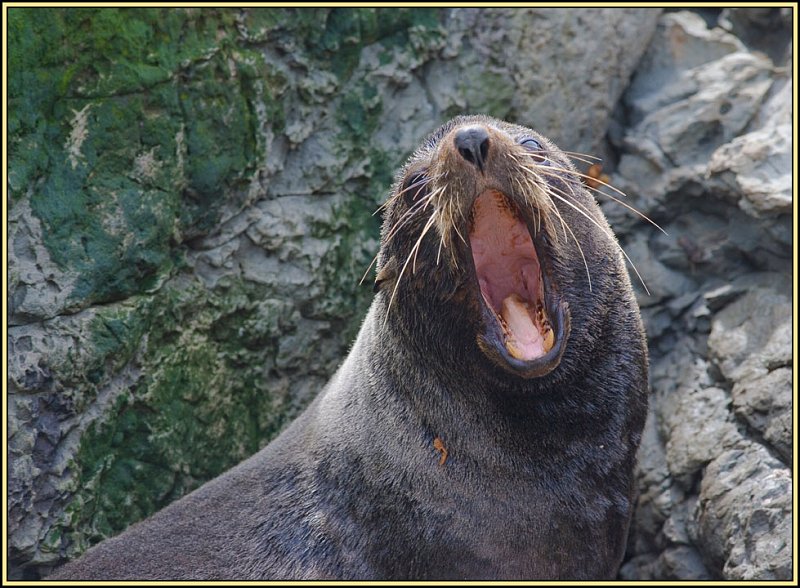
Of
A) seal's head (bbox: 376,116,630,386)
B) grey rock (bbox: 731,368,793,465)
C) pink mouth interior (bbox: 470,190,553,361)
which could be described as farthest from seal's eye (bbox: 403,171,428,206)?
grey rock (bbox: 731,368,793,465)

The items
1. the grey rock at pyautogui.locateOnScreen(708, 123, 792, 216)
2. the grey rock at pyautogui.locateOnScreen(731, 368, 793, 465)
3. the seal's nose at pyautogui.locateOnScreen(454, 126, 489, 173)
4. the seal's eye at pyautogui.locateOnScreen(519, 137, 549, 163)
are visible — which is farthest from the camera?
the grey rock at pyautogui.locateOnScreen(708, 123, 792, 216)

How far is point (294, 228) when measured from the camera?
6.00 metres

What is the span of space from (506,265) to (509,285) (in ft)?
0.30

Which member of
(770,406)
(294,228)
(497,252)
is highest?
(294,228)

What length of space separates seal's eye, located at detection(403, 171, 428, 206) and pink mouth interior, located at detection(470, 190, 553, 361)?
24 centimetres

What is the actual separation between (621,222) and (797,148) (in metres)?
1.34

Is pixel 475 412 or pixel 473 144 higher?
pixel 473 144

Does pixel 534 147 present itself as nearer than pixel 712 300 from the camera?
Yes

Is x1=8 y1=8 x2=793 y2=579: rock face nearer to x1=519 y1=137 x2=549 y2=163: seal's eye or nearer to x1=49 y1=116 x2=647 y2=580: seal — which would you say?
x1=49 y1=116 x2=647 y2=580: seal

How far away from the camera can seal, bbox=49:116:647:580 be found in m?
4.02

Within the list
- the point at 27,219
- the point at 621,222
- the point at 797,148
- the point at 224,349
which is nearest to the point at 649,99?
the point at 621,222

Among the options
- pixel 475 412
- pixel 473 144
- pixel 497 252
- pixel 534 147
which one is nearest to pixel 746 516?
pixel 475 412

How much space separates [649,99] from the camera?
730cm

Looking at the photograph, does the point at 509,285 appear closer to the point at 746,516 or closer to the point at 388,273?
the point at 388,273
